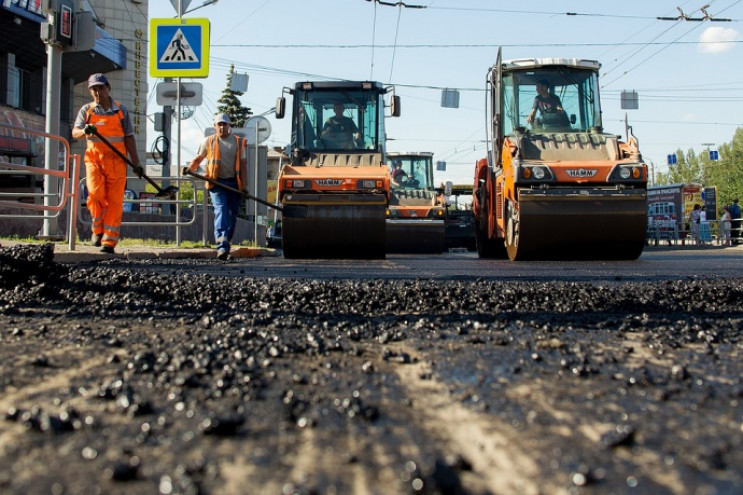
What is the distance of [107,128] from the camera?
26.8 ft

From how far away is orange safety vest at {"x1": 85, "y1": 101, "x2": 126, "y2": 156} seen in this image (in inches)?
316

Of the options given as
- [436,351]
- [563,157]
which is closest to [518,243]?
[563,157]

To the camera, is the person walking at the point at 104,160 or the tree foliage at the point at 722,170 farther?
the tree foliage at the point at 722,170

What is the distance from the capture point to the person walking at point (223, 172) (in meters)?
9.12

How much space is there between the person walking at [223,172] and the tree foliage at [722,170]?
6534 centimetres

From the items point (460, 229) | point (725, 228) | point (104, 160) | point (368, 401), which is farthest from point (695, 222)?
point (368, 401)

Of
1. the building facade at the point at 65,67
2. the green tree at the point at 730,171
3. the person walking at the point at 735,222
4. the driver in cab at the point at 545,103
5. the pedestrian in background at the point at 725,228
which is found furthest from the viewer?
the green tree at the point at 730,171

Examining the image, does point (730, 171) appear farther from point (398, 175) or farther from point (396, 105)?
point (396, 105)

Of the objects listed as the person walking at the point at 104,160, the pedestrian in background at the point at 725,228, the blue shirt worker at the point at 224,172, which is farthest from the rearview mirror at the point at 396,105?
the pedestrian in background at the point at 725,228

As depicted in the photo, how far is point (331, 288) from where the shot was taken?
4.66m

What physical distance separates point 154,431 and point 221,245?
7497 mm

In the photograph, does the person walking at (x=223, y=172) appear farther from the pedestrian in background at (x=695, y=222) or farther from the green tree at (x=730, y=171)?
the green tree at (x=730, y=171)

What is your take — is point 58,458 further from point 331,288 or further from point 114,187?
point 114,187

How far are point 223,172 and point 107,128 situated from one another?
155cm
